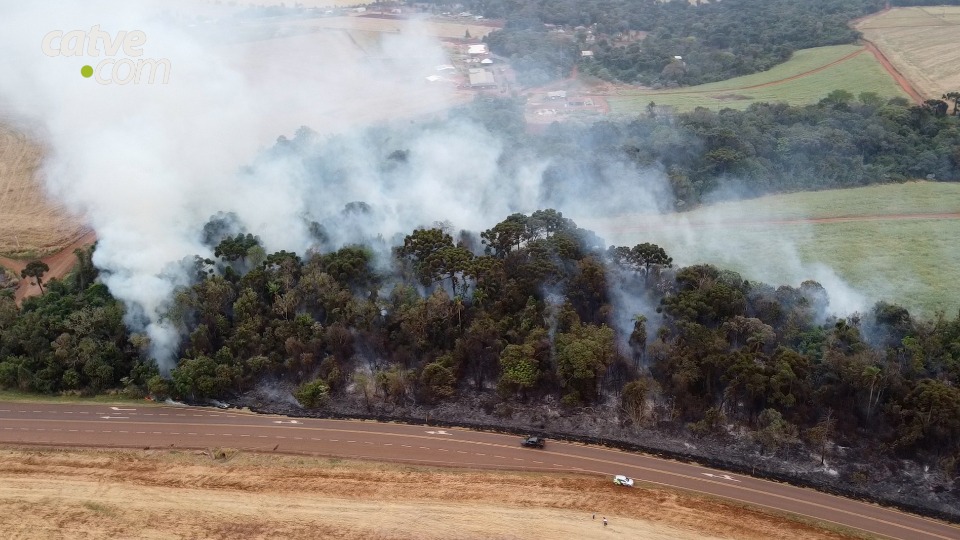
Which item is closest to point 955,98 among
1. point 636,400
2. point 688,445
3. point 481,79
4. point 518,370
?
point 481,79

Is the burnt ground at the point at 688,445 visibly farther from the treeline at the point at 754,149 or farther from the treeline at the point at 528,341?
the treeline at the point at 754,149

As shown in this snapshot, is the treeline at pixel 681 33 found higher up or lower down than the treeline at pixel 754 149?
higher up

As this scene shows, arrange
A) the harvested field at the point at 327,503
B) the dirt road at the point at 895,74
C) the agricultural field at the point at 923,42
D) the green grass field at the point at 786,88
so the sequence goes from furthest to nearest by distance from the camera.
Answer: the green grass field at the point at 786,88 → the agricultural field at the point at 923,42 → the dirt road at the point at 895,74 → the harvested field at the point at 327,503

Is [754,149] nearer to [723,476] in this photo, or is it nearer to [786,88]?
[786,88]

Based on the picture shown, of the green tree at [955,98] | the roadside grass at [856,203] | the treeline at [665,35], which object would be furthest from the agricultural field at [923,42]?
the roadside grass at [856,203]

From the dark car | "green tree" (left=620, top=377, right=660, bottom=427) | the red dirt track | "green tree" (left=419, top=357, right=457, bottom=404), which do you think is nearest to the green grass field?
"green tree" (left=620, top=377, right=660, bottom=427)

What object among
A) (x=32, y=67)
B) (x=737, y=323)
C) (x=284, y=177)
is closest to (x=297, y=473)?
(x=737, y=323)

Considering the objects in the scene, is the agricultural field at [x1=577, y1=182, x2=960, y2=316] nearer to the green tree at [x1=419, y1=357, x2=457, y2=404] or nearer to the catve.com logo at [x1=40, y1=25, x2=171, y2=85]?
the green tree at [x1=419, y1=357, x2=457, y2=404]

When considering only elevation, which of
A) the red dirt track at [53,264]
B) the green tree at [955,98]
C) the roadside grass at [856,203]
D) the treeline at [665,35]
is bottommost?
the red dirt track at [53,264]
